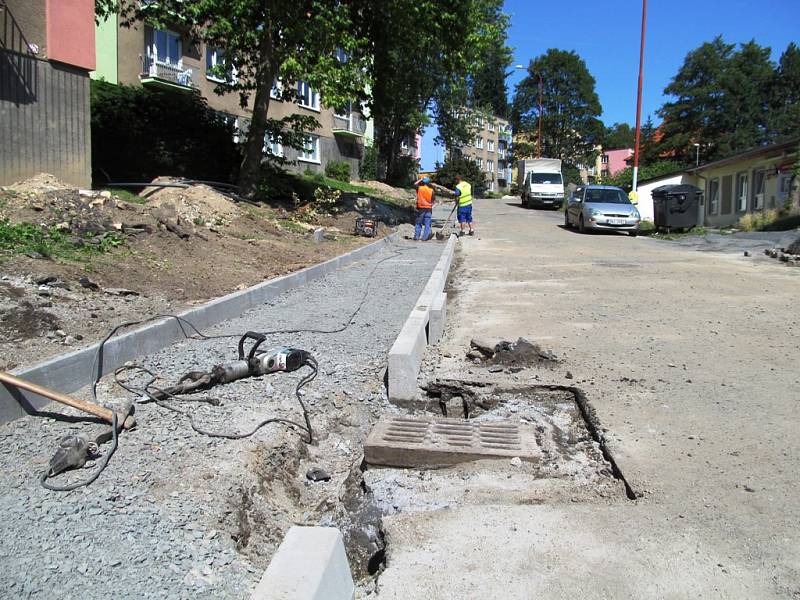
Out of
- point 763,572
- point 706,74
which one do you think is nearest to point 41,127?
point 763,572

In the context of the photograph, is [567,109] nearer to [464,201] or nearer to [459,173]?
[459,173]

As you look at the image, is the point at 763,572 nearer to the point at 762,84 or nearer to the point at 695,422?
the point at 695,422

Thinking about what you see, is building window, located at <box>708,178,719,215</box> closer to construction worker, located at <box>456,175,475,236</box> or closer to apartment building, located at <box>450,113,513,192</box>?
construction worker, located at <box>456,175,475,236</box>

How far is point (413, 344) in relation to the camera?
550 cm

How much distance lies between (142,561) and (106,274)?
5714mm

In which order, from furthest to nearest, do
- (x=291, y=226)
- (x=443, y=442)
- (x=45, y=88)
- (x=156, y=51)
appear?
(x=156, y=51), (x=291, y=226), (x=45, y=88), (x=443, y=442)

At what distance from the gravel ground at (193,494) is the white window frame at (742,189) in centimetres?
2757

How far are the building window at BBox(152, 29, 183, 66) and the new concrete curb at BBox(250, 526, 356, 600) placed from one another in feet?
103

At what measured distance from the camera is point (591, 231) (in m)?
21.8

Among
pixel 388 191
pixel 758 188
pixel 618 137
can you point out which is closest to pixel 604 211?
pixel 758 188

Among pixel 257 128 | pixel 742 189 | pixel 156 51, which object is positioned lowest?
pixel 742 189

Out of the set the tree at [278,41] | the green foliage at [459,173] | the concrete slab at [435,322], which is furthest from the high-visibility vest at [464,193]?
the green foliage at [459,173]

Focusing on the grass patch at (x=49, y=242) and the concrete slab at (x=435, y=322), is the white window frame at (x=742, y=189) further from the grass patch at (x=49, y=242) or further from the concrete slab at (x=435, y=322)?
the grass patch at (x=49, y=242)

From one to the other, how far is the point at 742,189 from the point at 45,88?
27539 mm
